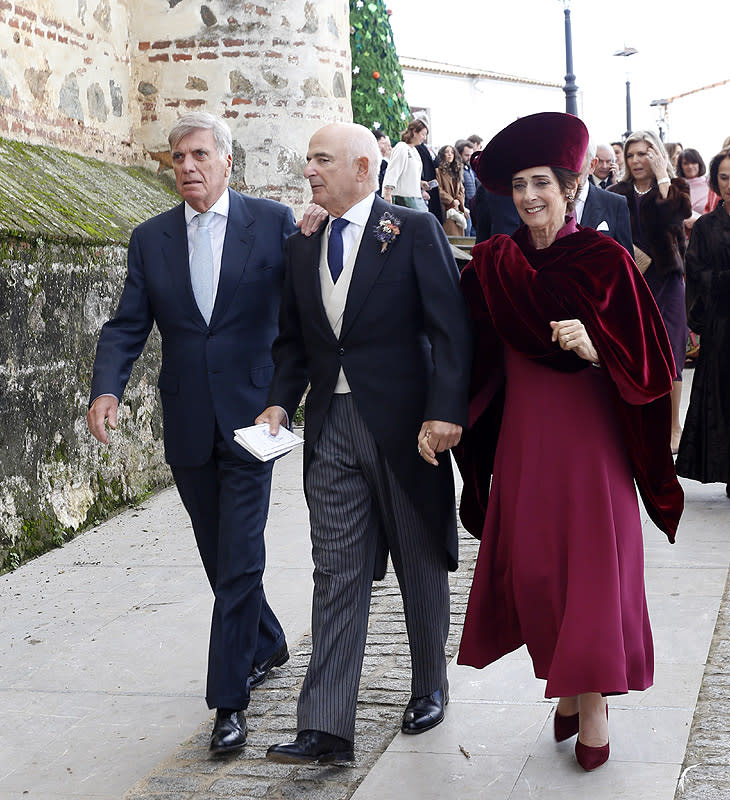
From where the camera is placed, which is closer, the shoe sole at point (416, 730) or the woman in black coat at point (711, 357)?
the shoe sole at point (416, 730)

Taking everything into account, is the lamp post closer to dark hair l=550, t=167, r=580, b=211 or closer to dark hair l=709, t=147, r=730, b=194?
dark hair l=709, t=147, r=730, b=194

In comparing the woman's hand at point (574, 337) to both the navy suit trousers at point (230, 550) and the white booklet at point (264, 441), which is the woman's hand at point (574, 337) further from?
the navy suit trousers at point (230, 550)

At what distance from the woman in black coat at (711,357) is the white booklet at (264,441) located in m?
3.80

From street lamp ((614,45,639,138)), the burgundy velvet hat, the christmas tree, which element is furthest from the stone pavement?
street lamp ((614,45,639,138))

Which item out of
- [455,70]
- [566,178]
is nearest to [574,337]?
[566,178]

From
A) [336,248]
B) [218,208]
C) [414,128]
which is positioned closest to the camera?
[336,248]

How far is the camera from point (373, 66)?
16594mm

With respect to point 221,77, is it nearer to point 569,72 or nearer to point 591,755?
point 591,755

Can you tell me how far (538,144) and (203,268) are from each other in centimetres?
124

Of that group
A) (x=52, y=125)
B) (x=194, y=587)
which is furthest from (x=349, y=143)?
(x=52, y=125)

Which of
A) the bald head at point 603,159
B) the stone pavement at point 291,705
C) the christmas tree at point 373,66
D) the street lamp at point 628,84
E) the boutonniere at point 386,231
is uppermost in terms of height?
the street lamp at point 628,84

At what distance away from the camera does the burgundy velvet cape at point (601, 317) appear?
3516 mm

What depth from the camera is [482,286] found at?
12.1 feet

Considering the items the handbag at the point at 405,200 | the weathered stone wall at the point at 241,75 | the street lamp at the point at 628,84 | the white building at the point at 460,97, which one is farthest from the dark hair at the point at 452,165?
the white building at the point at 460,97
